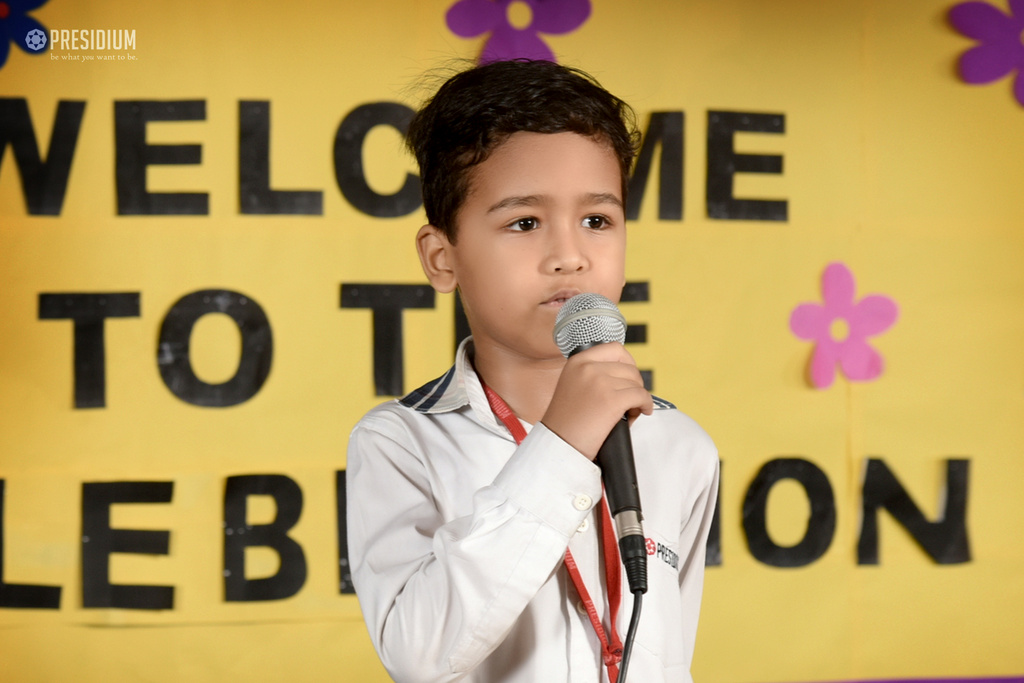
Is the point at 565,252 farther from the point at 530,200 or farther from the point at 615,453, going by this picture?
the point at 615,453

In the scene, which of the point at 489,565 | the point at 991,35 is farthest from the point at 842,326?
the point at 489,565

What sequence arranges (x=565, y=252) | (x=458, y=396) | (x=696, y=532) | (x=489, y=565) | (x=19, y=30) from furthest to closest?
(x=19, y=30)
(x=696, y=532)
(x=458, y=396)
(x=565, y=252)
(x=489, y=565)

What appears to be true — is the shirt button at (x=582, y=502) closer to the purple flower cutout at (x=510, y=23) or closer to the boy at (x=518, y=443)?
the boy at (x=518, y=443)

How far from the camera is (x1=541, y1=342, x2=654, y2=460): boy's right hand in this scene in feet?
2.19

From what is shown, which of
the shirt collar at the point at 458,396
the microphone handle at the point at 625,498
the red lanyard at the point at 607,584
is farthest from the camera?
the shirt collar at the point at 458,396

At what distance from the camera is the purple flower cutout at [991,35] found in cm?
218

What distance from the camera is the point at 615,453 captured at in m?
0.69

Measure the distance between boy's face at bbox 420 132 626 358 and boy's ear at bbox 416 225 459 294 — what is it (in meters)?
0.06

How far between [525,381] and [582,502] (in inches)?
9.2

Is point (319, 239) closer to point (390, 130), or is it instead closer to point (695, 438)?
point (390, 130)

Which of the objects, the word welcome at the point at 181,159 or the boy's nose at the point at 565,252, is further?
the word welcome at the point at 181,159

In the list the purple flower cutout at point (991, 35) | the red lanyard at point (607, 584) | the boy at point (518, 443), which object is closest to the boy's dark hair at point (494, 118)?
the boy at point (518, 443)

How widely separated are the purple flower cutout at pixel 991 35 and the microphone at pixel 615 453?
1.94 metres

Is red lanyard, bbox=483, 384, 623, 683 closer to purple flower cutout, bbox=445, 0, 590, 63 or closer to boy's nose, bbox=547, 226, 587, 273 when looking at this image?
boy's nose, bbox=547, 226, 587, 273
